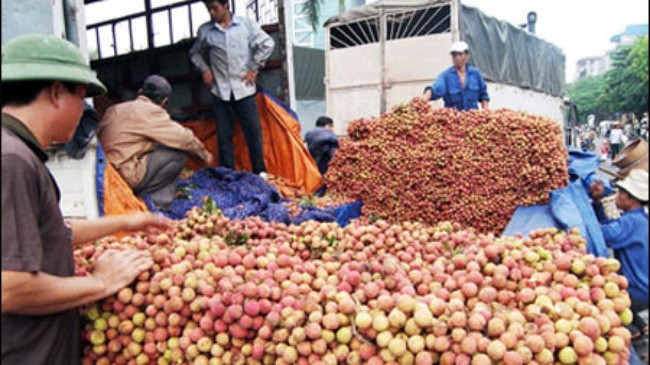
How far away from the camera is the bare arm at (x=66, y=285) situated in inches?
45.9

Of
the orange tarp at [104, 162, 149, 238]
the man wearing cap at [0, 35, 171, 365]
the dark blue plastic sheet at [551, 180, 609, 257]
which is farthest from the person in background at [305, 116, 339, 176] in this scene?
the man wearing cap at [0, 35, 171, 365]

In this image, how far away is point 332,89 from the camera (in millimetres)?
9930

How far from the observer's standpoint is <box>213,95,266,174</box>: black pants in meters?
4.86

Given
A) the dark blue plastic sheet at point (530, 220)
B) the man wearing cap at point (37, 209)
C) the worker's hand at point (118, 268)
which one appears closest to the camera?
the man wearing cap at point (37, 209)

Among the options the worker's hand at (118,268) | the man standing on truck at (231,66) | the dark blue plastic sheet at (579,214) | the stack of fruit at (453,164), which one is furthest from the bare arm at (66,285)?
the man standing on truck at (231,66)

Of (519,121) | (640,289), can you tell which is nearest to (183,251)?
(640,289)

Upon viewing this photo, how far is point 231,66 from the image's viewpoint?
4715 mm

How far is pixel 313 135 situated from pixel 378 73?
4.26 m

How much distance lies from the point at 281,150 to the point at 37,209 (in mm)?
3998

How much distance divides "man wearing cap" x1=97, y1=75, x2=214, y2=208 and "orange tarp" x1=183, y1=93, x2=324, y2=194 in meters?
1.03

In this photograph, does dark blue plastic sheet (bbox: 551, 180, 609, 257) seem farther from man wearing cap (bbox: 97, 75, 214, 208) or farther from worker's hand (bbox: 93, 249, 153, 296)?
man wearing cap (bbox: 97, 75, 214, 208)

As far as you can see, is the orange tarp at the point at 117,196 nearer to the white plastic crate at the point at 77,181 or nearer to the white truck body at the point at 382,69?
the white plastic crate at the point at 77,181

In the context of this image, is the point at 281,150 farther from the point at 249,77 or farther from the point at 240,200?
the point at 240,200

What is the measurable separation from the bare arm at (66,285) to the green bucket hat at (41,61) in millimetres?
509
